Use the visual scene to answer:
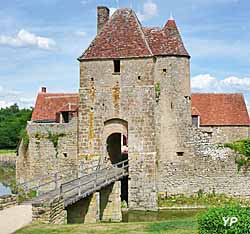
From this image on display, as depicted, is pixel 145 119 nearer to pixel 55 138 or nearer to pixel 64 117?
pixel 55 138

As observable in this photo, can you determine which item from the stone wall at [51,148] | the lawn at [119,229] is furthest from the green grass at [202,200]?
the lawn at [119,229]

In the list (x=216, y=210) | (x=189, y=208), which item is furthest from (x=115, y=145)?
(x=216, y=210)

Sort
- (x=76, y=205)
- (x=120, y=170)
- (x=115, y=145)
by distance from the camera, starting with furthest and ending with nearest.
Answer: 1. (x=115, y=145)
2. (x=120, y=170)
3. (x=76, y=205)

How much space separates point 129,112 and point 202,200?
19.2ft

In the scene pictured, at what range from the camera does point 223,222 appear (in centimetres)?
1001

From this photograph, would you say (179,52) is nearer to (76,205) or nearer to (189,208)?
(189,208)

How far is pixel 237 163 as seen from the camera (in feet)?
86.7

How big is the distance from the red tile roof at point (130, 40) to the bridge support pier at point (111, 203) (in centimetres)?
684

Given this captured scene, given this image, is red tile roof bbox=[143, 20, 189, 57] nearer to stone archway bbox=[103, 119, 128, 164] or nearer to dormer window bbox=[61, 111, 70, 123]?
stone archway bbox=[103, 119, 128, 164]

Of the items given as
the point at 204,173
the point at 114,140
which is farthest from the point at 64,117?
the point at 204,173

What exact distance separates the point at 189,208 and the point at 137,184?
9.51ft

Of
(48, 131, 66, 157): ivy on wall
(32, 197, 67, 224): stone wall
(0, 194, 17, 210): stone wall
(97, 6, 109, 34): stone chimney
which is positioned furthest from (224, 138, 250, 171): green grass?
(32, 197, 67, 224): stone wall

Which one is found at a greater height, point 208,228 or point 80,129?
point 80,129

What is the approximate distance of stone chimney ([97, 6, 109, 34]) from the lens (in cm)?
2773
